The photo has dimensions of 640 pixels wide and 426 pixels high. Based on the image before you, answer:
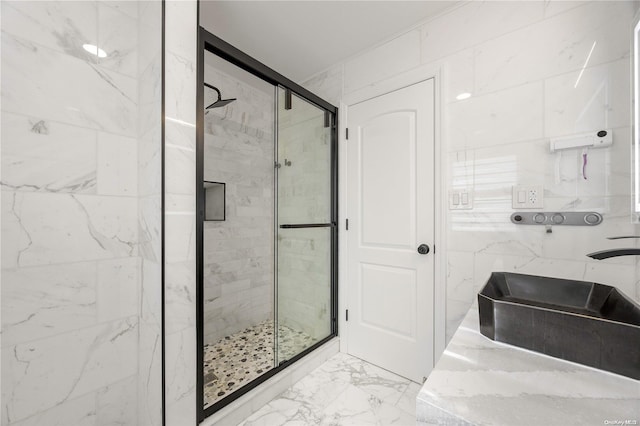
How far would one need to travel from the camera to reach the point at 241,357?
2.04 metres

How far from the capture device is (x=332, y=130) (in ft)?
7.45

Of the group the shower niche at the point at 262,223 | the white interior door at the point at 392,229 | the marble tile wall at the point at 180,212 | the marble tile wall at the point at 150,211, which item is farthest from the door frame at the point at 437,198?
the marble tile wall at the point at 150,211

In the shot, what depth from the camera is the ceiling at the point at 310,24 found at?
166 centimetres

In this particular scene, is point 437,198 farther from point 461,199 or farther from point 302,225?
point 302,225


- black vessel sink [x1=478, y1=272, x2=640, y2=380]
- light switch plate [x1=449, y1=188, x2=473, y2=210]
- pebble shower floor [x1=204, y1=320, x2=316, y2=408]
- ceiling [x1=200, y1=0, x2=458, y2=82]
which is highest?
ceiling [x1=200, y1=0, x2=458, y2=82]

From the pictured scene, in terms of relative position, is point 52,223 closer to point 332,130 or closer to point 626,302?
point 332,130

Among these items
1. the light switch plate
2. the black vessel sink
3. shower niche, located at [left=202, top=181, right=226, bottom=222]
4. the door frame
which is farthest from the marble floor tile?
shower niche, located at [left=202, top=181, right=226, bottom=222]

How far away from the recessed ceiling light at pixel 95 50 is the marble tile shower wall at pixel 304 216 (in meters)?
0.99

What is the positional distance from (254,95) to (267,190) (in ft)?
2.62

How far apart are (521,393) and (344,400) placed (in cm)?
135

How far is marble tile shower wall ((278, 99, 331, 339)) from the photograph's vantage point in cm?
196

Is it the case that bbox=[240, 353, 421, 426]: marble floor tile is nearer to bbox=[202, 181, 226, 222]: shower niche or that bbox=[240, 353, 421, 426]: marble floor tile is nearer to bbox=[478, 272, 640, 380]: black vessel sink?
bbox=[478, 272, 640, 380]: black vessel sink

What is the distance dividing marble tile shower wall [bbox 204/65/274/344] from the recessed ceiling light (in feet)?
2.24

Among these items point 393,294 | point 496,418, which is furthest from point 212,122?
point 496,418
